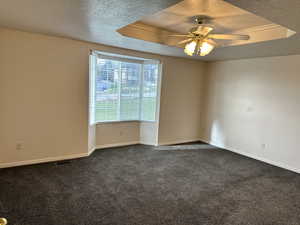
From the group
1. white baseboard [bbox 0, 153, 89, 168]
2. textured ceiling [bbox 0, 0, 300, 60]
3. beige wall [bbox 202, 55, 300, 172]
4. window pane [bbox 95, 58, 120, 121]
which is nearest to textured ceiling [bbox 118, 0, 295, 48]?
textured ceiling [bbox 0, 0, 300, 60]

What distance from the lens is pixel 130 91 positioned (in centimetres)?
495

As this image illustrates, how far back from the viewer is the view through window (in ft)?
14.7

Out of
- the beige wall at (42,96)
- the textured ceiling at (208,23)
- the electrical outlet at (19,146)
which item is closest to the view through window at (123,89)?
the beige wall at (42,96)

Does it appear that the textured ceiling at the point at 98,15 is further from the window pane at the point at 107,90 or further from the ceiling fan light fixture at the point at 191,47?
the window pane at the point at 107,90

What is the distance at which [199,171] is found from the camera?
3.60 meters

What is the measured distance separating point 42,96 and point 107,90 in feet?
4.89

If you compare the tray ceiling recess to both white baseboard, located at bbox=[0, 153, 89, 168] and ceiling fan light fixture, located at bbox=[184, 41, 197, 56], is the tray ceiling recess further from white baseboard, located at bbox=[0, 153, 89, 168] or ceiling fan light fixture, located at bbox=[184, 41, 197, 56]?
white baseboard, located at bbox=[0, 153, 89, 168]

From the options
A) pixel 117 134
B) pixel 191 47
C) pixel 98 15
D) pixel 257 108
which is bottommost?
pixel 117 134

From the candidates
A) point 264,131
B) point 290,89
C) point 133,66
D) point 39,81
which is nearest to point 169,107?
point 133,66

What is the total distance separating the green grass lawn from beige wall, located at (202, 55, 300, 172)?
178 centimetres

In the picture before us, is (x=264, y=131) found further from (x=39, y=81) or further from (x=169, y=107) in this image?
(x=39, y=81)

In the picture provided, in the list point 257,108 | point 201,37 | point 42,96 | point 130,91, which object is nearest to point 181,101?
point 130,91

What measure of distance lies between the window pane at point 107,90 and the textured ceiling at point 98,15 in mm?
1110

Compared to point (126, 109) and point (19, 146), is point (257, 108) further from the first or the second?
point (19, 146)
